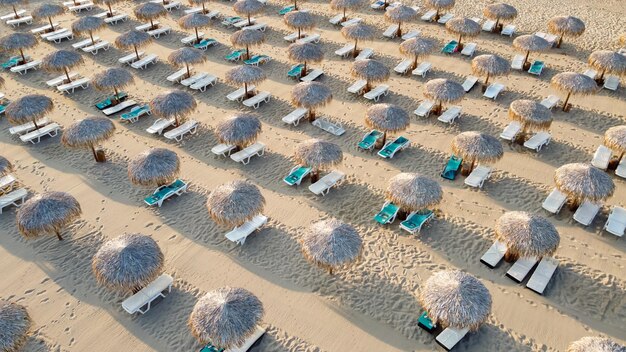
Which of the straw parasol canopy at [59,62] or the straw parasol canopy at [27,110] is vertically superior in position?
the straw parasol canopy at [59,62]

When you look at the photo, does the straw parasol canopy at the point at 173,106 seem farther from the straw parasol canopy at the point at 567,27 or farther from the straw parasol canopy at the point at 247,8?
the straw parasol canopy at the point at 567,27

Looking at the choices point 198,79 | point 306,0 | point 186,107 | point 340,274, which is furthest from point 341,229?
point 306,0

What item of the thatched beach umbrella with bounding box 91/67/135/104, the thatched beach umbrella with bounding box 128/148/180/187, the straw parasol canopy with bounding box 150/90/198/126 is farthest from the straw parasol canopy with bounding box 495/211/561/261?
the thatched beach umbrella with bounding box 91/67/135/104

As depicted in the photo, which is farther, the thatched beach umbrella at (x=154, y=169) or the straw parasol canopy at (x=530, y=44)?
the straw parasol canopy at (x=530, y=44)

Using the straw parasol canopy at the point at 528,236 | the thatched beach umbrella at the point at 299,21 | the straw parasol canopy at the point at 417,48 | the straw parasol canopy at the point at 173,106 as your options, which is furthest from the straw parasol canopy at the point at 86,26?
the straw parasol canopy at the point at 528,236

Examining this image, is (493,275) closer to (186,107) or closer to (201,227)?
(201,227)

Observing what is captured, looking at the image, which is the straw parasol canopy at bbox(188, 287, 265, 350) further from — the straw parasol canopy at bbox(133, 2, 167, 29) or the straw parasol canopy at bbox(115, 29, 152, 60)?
the straw parasol canopy at bbox(133, 2, 167, 29)
